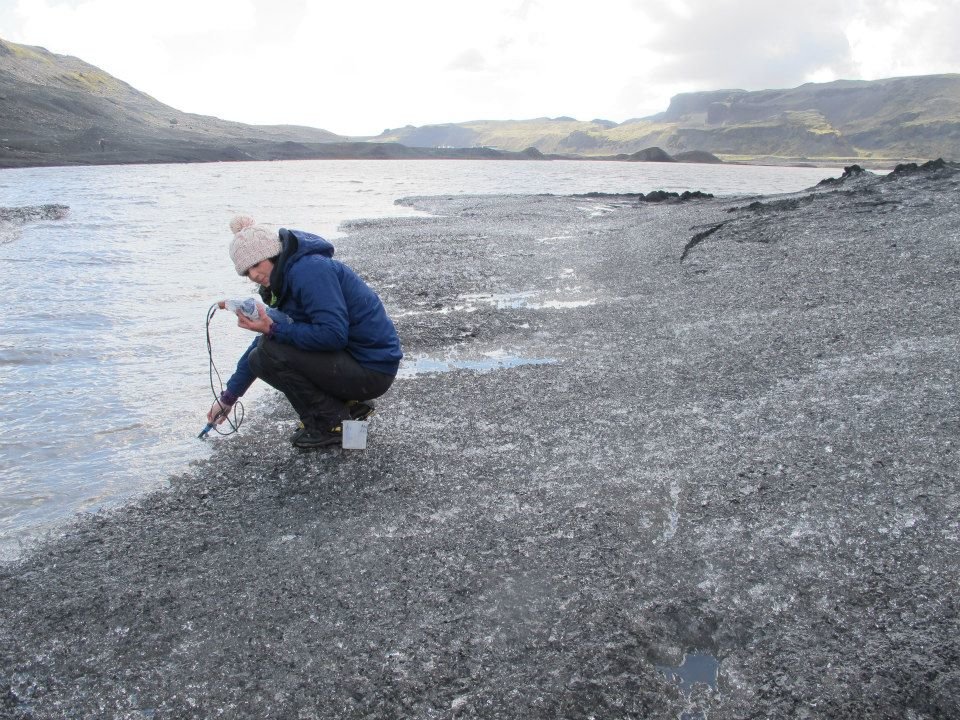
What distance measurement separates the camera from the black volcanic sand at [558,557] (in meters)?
3.52

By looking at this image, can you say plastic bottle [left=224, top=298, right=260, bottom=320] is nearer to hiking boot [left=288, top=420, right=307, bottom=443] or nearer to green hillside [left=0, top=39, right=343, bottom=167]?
hiking boot [left=288, top=420, right=307, bottom=443]

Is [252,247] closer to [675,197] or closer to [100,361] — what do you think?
[100,361]

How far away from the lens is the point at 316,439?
617 centimetres

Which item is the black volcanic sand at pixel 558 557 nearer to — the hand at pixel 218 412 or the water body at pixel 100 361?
the hand at pixel 218 412

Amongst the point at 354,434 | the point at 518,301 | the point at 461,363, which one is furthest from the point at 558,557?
the point at 518,301

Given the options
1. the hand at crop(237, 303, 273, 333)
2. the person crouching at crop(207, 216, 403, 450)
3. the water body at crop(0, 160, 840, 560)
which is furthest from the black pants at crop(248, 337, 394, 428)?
the water body at crop(0, 160, 840, 560)

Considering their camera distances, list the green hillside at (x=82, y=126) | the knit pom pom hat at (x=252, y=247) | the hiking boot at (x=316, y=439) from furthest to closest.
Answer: the green hillside at (x=82, y=126)
the hiking boot at (x=316, y=439)
the knit pom pom hat at (x=252, y=247)

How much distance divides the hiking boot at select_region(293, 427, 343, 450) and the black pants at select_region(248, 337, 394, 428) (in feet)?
0.21

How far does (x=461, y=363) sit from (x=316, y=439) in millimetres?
3147

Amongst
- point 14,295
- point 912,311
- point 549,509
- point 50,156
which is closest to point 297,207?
point 14,295

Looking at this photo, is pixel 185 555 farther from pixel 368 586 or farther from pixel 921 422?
pixel 921 422

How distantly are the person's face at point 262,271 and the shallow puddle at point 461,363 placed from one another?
3.08 metres

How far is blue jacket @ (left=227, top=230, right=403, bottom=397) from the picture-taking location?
18.0 feet

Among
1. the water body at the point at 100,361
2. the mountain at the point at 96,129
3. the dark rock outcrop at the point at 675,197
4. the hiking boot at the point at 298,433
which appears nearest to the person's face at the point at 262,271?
the hiking boot at the point at 298,433
